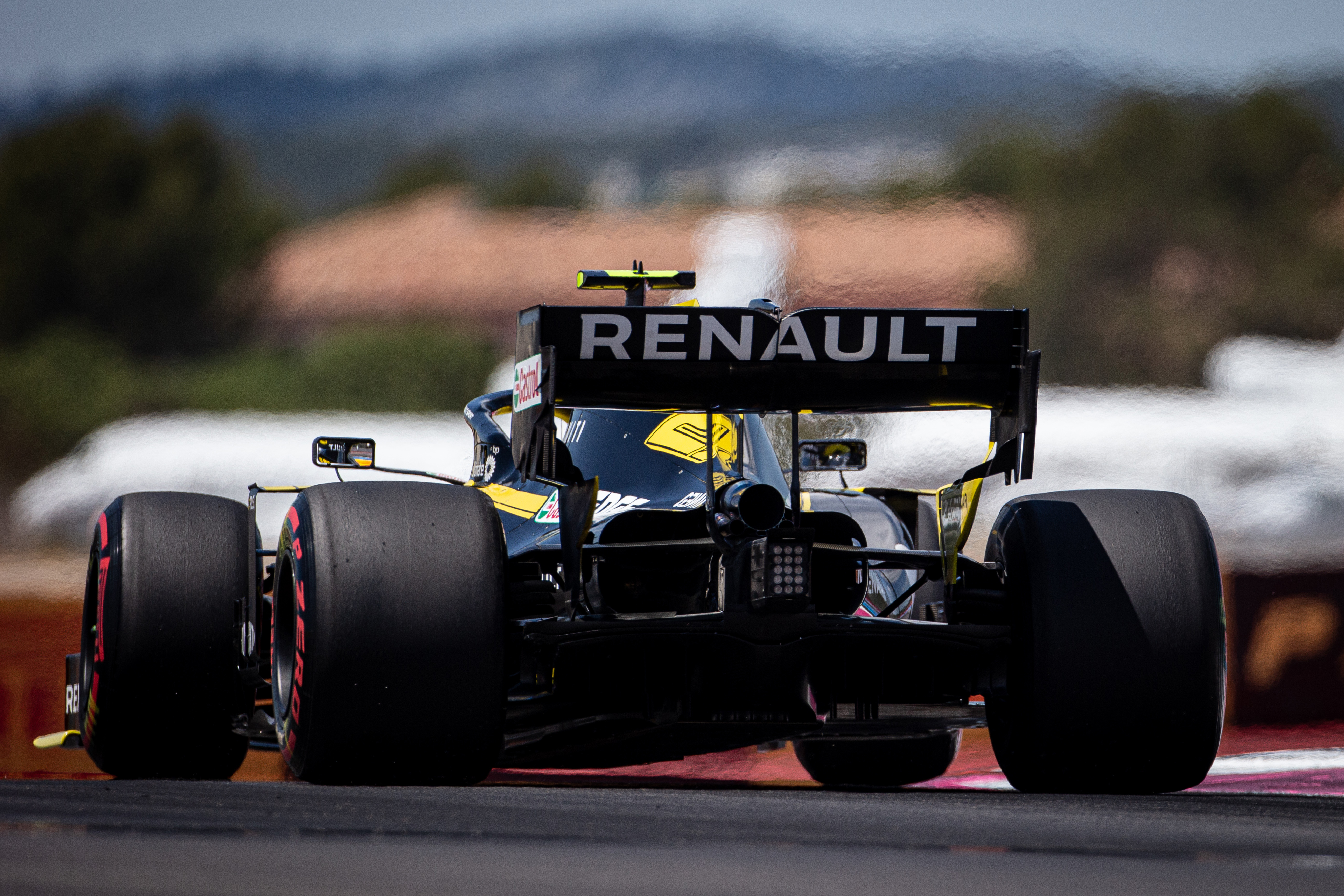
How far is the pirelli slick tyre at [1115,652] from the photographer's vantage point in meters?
5.37

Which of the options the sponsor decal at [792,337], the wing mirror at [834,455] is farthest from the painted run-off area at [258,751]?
the sponsor decal at [792,337]

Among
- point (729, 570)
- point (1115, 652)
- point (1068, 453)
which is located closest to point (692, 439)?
point (729, 570)

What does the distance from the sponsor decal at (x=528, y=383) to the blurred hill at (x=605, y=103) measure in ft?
34.6

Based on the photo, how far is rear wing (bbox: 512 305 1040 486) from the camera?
205 inches

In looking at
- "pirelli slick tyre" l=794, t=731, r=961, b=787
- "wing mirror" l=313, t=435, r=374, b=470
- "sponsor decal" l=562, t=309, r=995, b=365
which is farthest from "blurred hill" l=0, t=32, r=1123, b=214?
"sponsor decal" l=562, t=309, r=995, b=365

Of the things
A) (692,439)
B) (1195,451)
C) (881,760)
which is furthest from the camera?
(1195,451)

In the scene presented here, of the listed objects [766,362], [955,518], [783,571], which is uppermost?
[766,362]

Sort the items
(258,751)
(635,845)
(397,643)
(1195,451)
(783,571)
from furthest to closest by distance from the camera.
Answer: (1195,451)
(258,751)
(783,571)
(397,643)
(635,845)

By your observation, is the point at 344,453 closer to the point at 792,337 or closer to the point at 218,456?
the point at 792,337

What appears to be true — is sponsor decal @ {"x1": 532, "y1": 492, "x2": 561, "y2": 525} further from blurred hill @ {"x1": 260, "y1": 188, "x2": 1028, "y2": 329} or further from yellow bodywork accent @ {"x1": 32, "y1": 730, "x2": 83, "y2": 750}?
blurred hill @ {"x1": 260, "y1": 188, "x2": 1028, "y2": 329}

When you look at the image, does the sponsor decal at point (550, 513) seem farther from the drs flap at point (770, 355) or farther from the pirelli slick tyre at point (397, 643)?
the pirelli slick tyre at point (397, 643)

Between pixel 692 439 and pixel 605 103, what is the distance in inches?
661

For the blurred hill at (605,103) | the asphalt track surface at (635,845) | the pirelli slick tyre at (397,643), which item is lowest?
the asphalt track surface at (635,845)

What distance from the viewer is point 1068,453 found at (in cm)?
1727
